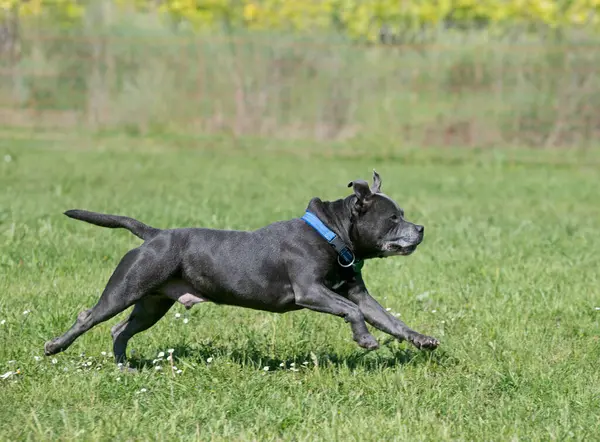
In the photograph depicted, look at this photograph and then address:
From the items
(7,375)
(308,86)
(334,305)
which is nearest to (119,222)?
(7,375)

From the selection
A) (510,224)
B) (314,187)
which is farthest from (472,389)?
(314,187)

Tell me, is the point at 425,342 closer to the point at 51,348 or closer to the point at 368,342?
the point at 368,342

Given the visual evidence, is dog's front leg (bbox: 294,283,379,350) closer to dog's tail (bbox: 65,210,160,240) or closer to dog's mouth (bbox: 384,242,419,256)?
dog's mouth (bbox: 384,242,419,256)

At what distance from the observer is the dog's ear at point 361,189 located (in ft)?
21.4

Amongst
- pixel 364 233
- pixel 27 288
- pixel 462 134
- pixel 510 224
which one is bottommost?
pixel 462 134

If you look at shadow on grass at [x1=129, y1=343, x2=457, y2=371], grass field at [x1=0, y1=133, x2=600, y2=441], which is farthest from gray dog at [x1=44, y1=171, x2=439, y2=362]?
grass field at [x1=0, y1=133, x2=600, y2=441]

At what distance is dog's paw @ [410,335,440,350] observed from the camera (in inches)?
244

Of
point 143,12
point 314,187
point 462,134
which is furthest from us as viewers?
point 143,12

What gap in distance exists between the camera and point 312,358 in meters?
6.36

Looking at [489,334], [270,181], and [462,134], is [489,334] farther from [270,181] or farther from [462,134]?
[462,134]

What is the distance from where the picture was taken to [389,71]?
24.1 meters

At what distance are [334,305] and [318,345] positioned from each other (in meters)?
0.83

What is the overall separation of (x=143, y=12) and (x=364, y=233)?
23.3 metres

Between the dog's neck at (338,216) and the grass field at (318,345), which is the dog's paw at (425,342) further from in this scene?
the dog's neck at (338,216)
